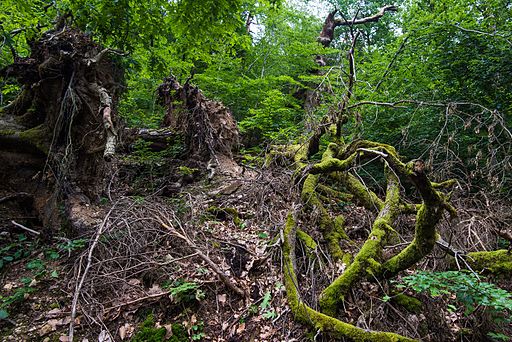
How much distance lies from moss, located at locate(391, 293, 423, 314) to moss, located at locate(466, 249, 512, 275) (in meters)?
0.67

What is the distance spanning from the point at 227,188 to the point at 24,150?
3.29 m

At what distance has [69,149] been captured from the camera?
4109 millimetres

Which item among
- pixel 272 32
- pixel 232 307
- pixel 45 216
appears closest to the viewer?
pixel 232 307

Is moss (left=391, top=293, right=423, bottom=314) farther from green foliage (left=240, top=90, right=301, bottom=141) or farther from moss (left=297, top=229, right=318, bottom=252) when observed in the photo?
green foliage (left=240, top=90, right=301, bottom=141)

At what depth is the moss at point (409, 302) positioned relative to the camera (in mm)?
2617

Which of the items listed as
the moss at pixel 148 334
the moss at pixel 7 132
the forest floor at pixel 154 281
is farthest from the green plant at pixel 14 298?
the moss at pixel 7 132

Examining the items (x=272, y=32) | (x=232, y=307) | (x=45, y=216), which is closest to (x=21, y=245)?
(x=45, y=216)

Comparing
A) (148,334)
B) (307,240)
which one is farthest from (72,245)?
A: (307,240)

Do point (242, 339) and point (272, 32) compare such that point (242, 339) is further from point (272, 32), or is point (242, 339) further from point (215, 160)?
point (272, 32)

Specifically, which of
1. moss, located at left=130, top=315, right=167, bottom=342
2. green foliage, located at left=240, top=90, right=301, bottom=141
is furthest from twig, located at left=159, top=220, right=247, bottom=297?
green foliage, located at left=240, top=90, right=301, bottom=141

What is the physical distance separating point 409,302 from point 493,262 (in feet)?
2.83

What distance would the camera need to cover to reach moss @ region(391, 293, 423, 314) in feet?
8.59

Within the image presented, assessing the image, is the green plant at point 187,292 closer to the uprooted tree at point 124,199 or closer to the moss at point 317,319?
the uprooted tree at point 124,199

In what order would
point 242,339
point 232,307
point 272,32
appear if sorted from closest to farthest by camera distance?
1. point 242,339
2. point 232,307
3. point 272,32
